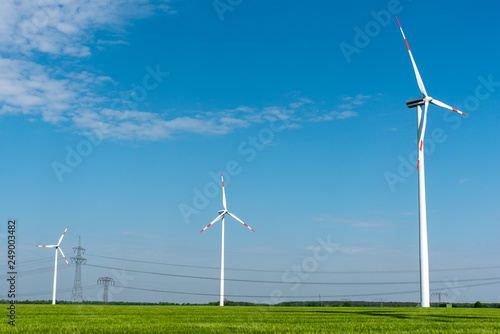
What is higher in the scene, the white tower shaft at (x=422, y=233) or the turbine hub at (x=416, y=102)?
the turbine hub at (x=416, y=102)

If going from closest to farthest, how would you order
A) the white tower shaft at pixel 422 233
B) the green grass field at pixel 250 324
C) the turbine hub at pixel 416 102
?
1. the green grass field at pixel 250 324
2. the white tower shaft at pixel 422 233
3. the turbine hub at pixel 416 102

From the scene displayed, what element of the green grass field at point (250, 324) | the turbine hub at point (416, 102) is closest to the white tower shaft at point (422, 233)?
the turbine hub at point (416, 102)

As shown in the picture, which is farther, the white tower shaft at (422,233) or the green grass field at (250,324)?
the white tower shaft at (422,233)

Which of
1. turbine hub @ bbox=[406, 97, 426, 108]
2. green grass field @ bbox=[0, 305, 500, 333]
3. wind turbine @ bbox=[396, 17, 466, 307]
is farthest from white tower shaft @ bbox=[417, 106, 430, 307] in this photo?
green grass field @ bbox=[0, 305, 500, 333]

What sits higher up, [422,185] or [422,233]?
[422,185]

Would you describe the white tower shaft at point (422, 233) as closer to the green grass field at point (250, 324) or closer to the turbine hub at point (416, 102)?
the turbine hub at point (416, 102)

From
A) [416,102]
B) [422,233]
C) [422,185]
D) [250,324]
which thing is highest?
[416,102]

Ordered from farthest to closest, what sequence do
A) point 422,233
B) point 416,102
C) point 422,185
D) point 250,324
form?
point 416,102 → point 422,185 → point 422,233 → point 250,324

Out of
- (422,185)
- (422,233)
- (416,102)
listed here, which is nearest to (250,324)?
(422,233)

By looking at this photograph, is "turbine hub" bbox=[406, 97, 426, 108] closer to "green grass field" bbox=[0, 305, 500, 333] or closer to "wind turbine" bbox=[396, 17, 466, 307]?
"wind turbine" bbox=[396, 17, 466, 307]

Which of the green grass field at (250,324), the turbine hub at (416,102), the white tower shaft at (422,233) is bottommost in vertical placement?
the green grass field at (250,324)

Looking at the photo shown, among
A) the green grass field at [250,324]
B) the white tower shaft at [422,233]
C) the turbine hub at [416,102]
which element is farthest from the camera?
the turbine hub at [416,102]

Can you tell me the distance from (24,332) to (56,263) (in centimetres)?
9998

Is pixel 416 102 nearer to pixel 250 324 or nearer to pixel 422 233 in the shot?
pixel 422 233
